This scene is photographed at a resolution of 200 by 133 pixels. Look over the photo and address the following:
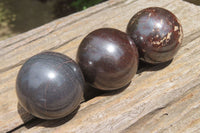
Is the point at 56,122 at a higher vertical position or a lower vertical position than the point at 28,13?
higher

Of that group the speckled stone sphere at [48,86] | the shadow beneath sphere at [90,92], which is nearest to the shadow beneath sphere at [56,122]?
the speckled stone sphere at [48,86]

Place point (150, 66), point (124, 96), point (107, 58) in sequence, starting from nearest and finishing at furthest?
point (107, 58) → point (124, 96) → point (150, 66)

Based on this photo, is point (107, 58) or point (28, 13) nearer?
point (107, 58)

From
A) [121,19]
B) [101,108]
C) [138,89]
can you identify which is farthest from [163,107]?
[121,19]

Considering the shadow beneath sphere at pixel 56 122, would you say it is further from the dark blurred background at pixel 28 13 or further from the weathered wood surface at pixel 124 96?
the dark blurred background at pixel 28 13

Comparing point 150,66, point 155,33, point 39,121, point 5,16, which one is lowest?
point 5,16

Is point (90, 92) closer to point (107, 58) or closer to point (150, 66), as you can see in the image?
point (107, 58)

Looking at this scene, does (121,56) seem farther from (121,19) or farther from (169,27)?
(121,19)

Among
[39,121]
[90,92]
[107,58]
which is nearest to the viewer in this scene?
[107,58]

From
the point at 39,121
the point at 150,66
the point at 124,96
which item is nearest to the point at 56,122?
the point at 39,121
